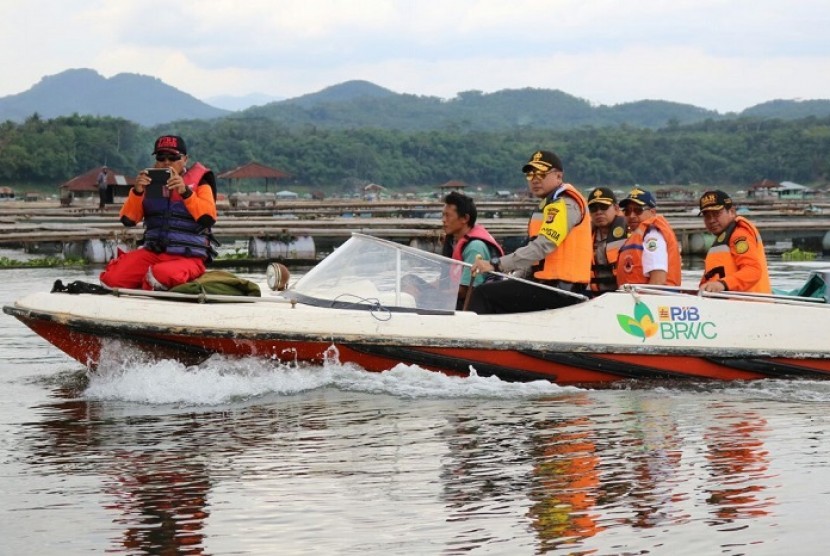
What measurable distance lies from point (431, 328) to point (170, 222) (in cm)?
218

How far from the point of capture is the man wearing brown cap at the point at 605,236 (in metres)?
11.6

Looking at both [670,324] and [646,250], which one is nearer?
[670,324]

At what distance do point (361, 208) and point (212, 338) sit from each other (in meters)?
50.1

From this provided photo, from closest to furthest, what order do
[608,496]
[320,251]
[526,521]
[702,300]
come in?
1. [526,521]
2. [608,496]
3. [702,300]
4. [320,251]

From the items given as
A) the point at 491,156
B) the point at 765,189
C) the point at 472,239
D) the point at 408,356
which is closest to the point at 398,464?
the point at 408,356

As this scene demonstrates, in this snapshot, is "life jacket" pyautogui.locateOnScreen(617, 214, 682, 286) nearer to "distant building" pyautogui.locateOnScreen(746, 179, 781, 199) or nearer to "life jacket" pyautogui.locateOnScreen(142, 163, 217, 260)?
"life jacket" pyautogui.locateOnScreen(142, 163, 217, 260)

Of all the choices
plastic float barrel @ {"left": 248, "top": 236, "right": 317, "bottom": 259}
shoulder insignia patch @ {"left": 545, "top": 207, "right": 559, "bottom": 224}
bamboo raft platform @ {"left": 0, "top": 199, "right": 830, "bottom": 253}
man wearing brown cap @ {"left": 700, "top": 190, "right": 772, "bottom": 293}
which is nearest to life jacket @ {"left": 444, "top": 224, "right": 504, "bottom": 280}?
shoulder insignia patch @ {"left": 545, "top": 207, "right": 559, "bottom": 224}

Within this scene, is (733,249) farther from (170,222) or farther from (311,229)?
(311,229)

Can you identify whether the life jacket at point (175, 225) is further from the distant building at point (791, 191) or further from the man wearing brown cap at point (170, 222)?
the distant building at point (791, 191)

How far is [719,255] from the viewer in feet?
37.0

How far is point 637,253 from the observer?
11.4 metres

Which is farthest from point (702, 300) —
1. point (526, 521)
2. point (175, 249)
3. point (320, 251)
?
point (320, 251)

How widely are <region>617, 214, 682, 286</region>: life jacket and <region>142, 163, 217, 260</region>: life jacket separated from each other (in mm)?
3409

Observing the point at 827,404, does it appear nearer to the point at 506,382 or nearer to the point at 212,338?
the point at 506,382
